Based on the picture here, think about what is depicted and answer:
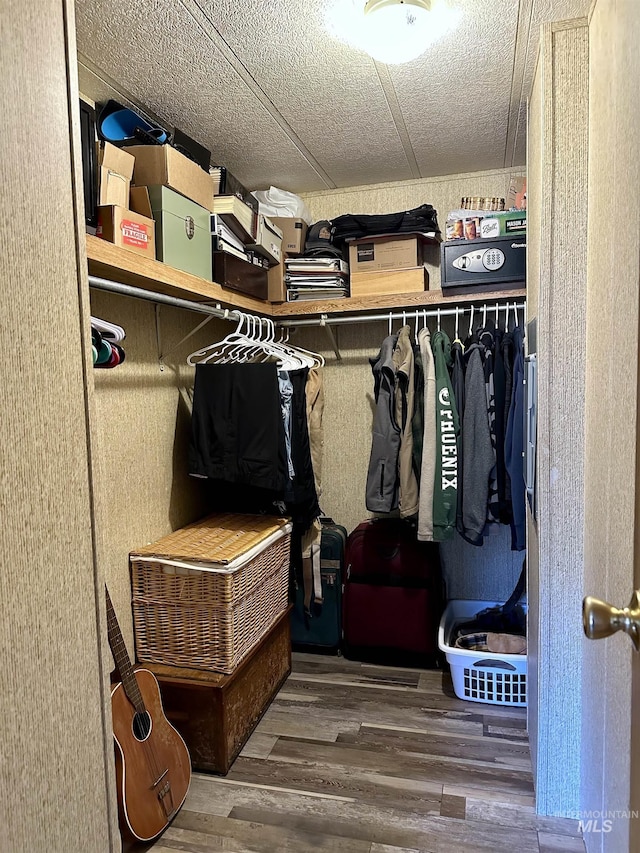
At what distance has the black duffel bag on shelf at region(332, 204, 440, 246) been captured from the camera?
9.11 feet

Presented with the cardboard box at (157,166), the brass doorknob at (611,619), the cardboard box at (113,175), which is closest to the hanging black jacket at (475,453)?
the cardboard box at (157,166)

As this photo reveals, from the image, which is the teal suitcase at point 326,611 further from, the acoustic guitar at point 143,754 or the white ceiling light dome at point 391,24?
the white ceiling light dome at point 391,24

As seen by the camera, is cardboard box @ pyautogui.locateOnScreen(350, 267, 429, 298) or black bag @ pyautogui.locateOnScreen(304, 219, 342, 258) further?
black bag @ pyautogui.locateOnScreen(304, 219, 342, 258)

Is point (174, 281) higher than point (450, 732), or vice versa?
point (174, 281)

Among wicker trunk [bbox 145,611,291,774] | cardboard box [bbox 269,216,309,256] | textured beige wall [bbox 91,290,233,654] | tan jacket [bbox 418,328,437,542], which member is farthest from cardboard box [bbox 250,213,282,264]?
wicker trunk [bbox 145,611,291,774]

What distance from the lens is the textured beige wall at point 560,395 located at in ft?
5.62

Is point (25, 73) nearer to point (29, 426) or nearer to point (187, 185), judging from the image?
point (29, 426)

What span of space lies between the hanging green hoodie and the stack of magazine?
732 millimetres

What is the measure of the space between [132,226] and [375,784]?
205 centimetres

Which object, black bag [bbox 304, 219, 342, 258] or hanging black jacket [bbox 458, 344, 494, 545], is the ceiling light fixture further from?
hanging black jacket [bbox 458, 344, 494, 545]

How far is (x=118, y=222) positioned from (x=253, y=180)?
1351mm

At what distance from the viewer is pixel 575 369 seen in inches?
68.5

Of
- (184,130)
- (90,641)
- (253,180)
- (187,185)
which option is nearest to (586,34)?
(187,185)

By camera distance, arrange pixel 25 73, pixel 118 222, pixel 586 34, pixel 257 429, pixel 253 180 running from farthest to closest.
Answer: pixel 253 180 < pixel 257 429 < pixel 118 222 < pixel 586 34 < pixel 25 73
